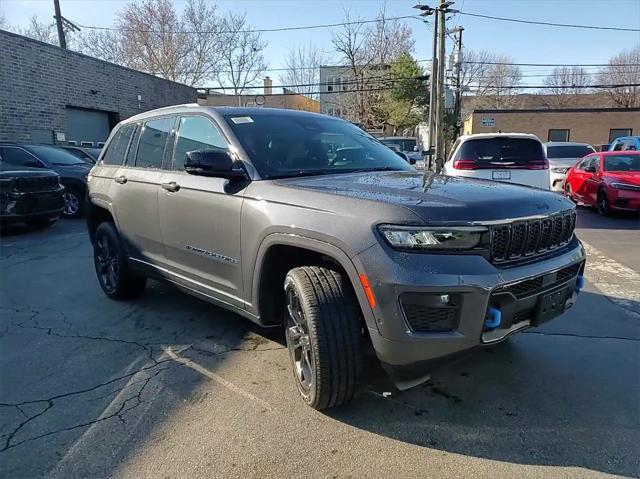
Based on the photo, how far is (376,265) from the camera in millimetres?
2275

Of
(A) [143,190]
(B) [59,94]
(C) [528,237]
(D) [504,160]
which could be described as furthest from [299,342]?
(B) [59,94]

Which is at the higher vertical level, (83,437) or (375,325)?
(375,325)

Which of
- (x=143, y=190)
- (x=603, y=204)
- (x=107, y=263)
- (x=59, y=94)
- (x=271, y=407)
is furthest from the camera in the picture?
(x=59, y=94)

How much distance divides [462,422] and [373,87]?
1611 inches

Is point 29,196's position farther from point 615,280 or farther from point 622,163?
point 622,163

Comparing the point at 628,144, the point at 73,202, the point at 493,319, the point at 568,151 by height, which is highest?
the point at 628,144

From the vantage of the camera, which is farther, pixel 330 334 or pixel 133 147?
pixel 133 147

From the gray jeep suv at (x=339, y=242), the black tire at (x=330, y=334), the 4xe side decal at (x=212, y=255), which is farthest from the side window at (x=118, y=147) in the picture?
the black tire at (x=330, y=334)

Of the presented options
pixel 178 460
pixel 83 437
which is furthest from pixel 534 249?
pixel 83 437

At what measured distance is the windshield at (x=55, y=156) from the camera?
1093cm

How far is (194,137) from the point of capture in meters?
3.72

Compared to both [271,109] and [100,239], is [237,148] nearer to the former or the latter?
[271,109]

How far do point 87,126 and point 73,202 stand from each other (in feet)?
27.2

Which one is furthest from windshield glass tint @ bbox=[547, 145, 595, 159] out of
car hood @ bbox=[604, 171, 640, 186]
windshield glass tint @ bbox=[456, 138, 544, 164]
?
windshield glass tint @ bbox=[456, 138, 544, 164]
